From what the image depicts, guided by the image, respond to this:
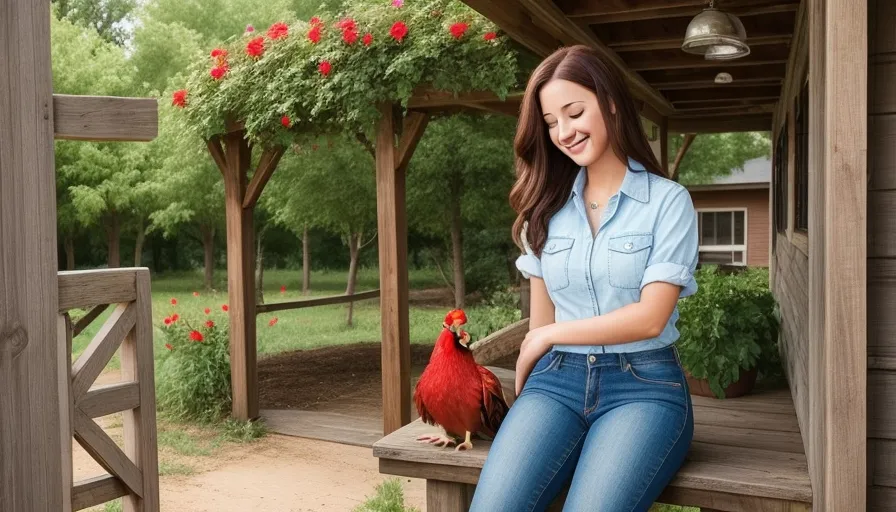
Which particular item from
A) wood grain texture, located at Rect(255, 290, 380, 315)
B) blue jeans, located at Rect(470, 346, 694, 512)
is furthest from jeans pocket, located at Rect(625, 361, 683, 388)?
wood grain texture, located at Rect(255, 290, 380, 315)

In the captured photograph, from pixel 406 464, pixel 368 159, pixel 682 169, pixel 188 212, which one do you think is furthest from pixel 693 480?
pixel 682 169

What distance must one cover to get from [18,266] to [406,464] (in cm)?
145

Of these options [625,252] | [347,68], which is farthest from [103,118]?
[347,68]

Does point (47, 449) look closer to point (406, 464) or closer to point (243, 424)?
point (406, 464)

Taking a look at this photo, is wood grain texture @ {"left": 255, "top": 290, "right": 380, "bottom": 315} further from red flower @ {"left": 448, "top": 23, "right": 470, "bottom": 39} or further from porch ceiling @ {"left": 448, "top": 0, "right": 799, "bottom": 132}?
red flower @ {"left": 448, "top": 23, "right": 470, "bottom": 39}

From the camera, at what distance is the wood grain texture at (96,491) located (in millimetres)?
2943

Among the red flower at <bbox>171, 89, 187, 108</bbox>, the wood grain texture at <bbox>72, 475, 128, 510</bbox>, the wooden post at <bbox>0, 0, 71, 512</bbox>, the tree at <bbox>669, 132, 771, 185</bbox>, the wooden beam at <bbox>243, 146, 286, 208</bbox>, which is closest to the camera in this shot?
the wooden post at <bbox>0, 0, 71, 512</bbox>

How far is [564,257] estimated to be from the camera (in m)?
2.43

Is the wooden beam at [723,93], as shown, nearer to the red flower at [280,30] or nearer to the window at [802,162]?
the red flower at [280,30]

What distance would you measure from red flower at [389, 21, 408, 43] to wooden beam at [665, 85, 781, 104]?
3305mm

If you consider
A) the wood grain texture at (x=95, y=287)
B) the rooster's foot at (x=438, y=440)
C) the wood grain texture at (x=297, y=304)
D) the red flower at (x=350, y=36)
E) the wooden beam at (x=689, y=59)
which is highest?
the red flower at (x=350, y=36)

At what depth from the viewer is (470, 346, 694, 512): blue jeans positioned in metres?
2.21

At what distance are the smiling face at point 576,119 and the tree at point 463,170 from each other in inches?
378

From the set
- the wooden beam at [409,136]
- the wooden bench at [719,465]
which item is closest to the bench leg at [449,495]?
the wooden bench at [719,465]
